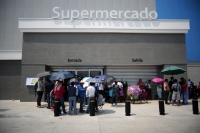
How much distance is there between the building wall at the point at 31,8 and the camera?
60.2ft

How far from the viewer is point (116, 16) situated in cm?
1593

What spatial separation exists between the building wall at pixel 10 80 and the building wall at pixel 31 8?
8.16ft

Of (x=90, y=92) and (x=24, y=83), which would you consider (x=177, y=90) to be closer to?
(x=90, y=92)

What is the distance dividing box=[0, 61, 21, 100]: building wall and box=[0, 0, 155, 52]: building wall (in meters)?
2.49

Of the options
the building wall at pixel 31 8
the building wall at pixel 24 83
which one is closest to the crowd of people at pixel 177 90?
the building wall at pixel 24 83

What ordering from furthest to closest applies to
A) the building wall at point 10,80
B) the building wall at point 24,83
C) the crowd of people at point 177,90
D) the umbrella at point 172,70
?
the building wall at point 10,80
the building wall at point 24,83
the umbrella at point 172,70
the crowd of people at point 177,90

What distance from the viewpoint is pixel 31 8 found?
62.3 feet

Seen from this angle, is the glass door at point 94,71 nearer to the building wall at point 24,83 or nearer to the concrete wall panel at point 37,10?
the building wall at point 24,83

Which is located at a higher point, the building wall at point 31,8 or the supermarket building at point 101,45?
the building wall at point 31,8

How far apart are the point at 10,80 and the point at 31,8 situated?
837 centimetres

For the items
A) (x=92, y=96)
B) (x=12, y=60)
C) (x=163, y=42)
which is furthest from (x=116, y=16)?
(x=12, y=60)

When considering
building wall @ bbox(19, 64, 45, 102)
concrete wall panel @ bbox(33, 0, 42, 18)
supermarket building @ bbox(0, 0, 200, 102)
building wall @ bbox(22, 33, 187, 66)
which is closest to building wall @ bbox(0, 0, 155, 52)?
concrete wall panel @ bbox(33, 0, 42, 18)

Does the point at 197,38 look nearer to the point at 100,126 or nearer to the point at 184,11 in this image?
the point at 184,11

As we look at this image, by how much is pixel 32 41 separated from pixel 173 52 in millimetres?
12755
